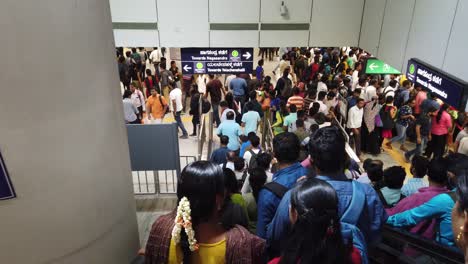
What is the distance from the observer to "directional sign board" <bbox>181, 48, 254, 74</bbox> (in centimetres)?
860

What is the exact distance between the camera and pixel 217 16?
26.8 feet

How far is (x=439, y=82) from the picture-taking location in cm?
544

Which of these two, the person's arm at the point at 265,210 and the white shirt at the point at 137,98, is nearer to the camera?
the person's arm at the point at 265,210

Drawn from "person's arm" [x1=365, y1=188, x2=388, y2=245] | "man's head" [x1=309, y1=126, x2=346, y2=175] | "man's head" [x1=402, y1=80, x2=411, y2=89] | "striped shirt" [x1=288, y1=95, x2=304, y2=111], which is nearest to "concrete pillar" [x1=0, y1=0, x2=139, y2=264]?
"man's head" [x1=309, y1=126, x2=346, y2=175]

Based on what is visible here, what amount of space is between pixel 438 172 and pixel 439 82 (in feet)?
8.24

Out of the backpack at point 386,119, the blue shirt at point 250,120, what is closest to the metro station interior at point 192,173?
the blue shirt at point 250,120

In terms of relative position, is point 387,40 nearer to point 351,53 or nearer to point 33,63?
point 33,63

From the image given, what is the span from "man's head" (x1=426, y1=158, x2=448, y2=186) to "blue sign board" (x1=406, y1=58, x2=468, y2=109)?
5.98 feet

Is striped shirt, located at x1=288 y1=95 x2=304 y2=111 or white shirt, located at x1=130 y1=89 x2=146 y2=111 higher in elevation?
striped shirt, located at x1=288 y1=95 x2=304 y2=111

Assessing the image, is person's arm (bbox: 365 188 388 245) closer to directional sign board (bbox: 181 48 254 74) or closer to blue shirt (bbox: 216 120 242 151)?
blue shirt (bbox: 216 120 242 151)

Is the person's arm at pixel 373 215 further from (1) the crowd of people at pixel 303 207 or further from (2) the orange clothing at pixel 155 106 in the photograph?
(2) the orange clothing at pixel 155 106

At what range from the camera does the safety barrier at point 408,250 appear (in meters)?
2.36

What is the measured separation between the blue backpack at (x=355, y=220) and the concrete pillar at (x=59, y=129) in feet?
7.51

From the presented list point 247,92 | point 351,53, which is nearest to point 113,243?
point 247,92
